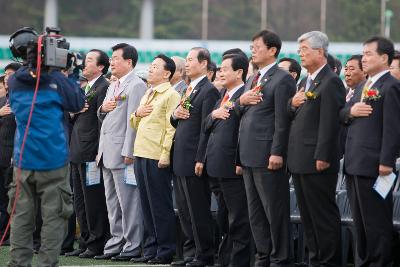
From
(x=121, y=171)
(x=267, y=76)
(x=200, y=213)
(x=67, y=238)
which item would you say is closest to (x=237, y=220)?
(x=200, y=213)

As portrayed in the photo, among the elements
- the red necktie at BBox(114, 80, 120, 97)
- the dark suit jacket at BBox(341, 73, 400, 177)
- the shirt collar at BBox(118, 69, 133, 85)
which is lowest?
the dark suit jacket at BBox(341, 73, 400, 177)

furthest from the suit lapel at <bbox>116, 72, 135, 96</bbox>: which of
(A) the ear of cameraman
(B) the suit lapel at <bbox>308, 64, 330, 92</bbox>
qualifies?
(B) the suit lapel at <bbox>308, 64, 330, 92</bbox>

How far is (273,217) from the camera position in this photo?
9680 millimetres

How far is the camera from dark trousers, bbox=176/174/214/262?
10.8 m

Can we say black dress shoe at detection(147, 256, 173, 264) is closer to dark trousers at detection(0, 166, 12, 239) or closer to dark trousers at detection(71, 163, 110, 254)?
dark trousers at detection(71, 163, 110, 254)

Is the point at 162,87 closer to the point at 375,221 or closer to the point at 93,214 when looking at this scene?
the point at 93,214

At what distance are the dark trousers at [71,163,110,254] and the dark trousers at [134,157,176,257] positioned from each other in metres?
0.67

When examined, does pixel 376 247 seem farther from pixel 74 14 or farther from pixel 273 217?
pixel 74 14

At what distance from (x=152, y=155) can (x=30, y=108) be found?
2569mm

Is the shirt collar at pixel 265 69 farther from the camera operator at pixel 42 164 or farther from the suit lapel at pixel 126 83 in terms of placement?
the suit lapel at pixel 126 83

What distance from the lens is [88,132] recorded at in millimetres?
11820

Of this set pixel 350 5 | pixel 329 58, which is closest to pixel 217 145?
pixel 329 58

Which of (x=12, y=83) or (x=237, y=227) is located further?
(x=237, y=227)

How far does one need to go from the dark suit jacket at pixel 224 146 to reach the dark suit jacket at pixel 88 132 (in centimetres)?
182
